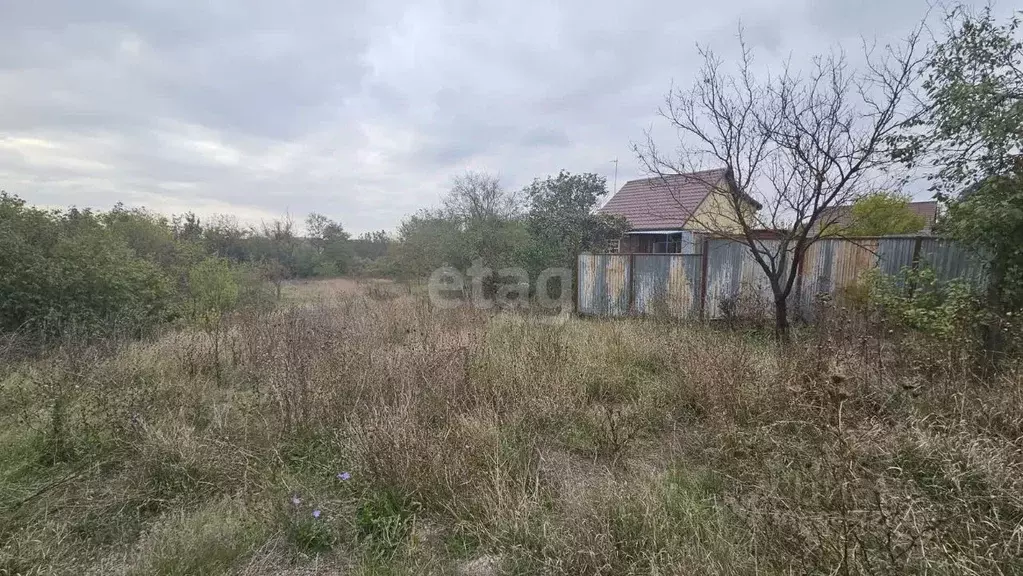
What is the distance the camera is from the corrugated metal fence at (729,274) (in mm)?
5848

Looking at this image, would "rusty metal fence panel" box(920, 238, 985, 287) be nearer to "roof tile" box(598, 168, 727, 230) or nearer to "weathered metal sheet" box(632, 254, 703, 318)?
"weathered metal sheet" box(632, 254, 703, 318)

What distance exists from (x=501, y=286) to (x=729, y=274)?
5382mm

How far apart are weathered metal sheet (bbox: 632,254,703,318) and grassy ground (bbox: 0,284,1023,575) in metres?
3.36

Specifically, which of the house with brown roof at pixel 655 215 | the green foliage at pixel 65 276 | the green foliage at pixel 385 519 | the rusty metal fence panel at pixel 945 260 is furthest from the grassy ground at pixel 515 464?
the house with brown roof at pixel 655 215

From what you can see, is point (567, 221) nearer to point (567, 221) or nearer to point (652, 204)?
point (567, 221)

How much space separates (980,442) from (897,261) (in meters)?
5.21

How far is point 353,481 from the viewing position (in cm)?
243

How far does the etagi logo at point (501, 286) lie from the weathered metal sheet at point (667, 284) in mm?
1728

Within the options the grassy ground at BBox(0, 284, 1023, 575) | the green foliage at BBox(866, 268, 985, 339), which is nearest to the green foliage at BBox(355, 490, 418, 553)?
the grassy ground at BBox(0, 284, 1023, 575)

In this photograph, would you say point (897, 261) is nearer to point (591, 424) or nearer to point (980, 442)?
point (980, 442)

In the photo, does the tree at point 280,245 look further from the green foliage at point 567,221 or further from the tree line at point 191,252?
the green foliage at point 567,221

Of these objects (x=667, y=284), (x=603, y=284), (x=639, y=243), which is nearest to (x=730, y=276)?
(x=667, y=284)

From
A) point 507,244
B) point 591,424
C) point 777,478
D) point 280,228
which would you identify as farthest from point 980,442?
point 280,228

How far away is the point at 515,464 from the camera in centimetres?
250
